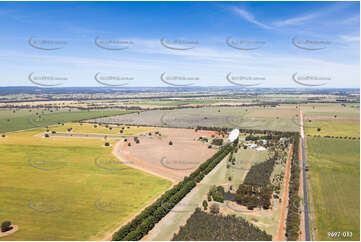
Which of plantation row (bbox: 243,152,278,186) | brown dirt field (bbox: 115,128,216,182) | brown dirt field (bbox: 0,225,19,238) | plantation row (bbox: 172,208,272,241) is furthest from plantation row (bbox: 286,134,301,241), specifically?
brown dirt field (bbox: 0,225,19,238)

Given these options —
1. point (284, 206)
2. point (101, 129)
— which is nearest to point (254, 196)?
point (284, 206)

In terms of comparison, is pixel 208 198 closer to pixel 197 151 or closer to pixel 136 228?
pixel 136 228

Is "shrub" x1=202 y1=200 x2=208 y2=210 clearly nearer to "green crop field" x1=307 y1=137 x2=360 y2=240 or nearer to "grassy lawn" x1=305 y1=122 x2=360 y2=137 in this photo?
"green crop field" x1=307 y1=137 x2=360 y2=240

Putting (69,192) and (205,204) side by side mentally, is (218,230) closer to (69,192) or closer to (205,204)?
(205,204)

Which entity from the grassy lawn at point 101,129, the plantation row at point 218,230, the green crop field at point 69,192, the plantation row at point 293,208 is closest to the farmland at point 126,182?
the green crop field at point 69,192

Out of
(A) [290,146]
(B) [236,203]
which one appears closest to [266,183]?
(B) [236,203]

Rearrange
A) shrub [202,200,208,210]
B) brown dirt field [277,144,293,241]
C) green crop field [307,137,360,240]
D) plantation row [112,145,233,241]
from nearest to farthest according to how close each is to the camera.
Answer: plantation row [112,145,233,241] → brown dirt field [277,144,293,241] → green crop field [307,137,360,240] → shrub [202,200,208,210]

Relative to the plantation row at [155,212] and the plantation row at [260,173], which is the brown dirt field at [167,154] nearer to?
the plantation row at [155,212]
